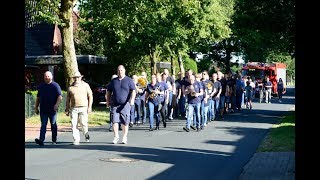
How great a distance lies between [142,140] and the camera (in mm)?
13266

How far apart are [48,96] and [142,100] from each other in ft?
22.5

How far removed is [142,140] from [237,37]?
42274 mm

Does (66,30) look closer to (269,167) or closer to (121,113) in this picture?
(121,113)

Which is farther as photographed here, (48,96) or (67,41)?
(67,41)

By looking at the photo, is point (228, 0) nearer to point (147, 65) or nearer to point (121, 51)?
point (147, 65)

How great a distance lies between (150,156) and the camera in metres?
10.4

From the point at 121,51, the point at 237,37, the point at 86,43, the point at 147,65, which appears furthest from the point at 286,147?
the point at 237,37

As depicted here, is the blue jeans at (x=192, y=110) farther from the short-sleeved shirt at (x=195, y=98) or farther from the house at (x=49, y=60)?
the house at (x=49, y=60)

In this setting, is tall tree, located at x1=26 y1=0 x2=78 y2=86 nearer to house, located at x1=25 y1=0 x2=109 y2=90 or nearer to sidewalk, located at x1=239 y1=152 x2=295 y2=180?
house, located at x1=25 y1=0 x2=109 y2=90

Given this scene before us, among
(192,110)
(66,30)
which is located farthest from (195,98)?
Result: (66,30)

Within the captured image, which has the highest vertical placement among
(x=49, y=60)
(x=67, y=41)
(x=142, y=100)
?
(x=49, y=60)

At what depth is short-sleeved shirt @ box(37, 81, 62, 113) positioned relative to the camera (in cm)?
1222

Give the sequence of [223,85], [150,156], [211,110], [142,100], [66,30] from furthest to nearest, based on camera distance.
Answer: [223,85]
[66,30]
[211,110]
[142,100]
[150,156]
